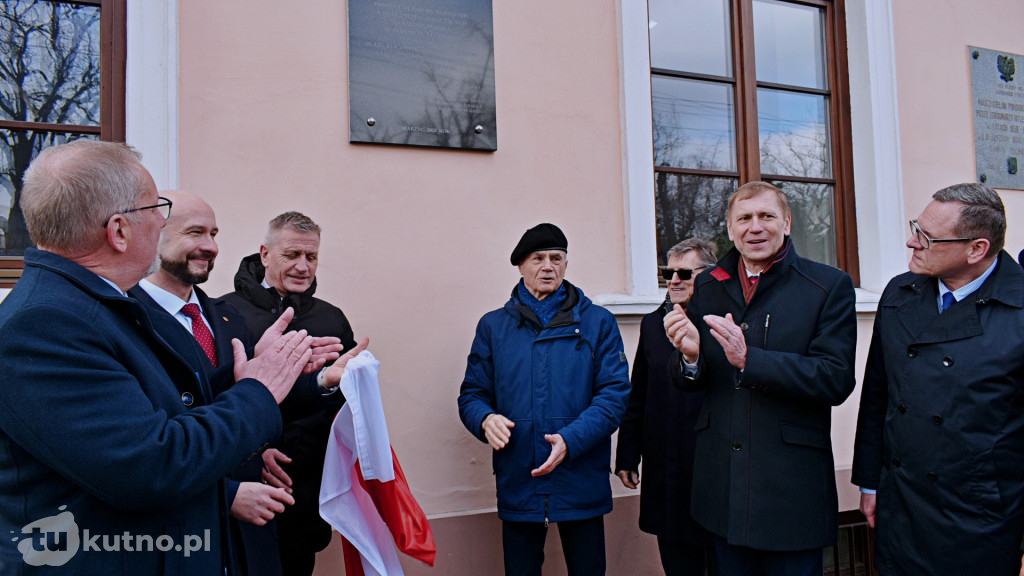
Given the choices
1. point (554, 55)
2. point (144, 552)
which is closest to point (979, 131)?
point (554, 55)

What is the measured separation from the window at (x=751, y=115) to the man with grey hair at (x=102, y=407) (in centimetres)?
323

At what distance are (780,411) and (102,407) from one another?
83.0 inches

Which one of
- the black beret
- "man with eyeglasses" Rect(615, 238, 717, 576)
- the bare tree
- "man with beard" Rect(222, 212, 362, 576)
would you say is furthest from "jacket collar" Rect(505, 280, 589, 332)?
the bare tree

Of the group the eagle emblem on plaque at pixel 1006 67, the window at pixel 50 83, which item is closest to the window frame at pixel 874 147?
the eagle emblem on plaque at pixel 1006 67

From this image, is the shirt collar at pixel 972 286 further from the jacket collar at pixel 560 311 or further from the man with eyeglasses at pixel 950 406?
the jacket collar at pixel 560 311

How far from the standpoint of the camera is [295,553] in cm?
279

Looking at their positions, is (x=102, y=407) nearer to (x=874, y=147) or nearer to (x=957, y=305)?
(x=957, y=305)

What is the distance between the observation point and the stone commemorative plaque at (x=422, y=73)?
3504mm

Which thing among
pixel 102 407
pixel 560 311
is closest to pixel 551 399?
pixel 560 311

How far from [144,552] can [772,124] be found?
4.48 metres

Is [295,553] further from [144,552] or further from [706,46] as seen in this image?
[706,46]

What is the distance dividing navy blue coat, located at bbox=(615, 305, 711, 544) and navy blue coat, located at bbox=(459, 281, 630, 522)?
0.74 ft

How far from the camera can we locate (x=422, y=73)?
11.8 feet

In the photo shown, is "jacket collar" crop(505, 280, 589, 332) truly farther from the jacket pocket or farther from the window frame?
the window frame
